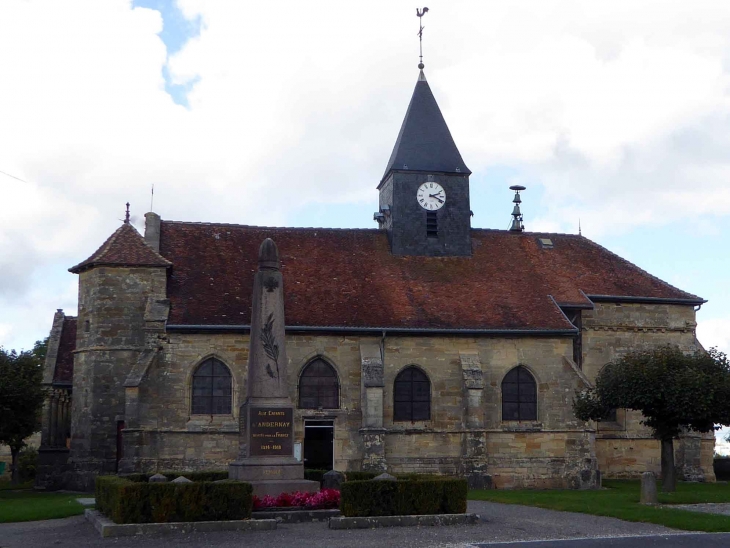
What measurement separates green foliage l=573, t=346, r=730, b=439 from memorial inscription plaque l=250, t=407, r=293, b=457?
11.9 m

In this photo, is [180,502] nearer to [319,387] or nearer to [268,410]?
[268,410]

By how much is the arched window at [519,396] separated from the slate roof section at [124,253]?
12.5 metres

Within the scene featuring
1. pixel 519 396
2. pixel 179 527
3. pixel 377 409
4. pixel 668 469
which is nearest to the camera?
pixel 179 527

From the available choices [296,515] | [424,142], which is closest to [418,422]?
[424,142]

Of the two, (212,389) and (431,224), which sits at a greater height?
(431,224)

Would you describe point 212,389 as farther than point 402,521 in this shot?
Yes

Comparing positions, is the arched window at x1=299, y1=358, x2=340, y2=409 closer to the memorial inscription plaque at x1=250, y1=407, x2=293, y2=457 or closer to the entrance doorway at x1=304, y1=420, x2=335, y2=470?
the entrance doorway at x1=304, y1=420, x2=335, y2=470

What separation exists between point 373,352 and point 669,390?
967 centimetres

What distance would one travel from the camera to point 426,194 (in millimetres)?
35156

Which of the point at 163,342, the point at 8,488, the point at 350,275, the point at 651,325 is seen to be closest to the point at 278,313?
the point at 163,342

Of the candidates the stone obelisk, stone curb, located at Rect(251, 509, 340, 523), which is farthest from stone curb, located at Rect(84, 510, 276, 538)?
the stone obelisk

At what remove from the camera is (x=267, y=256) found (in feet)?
65.0

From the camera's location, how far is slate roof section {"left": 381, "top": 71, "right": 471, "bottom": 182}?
35.5m

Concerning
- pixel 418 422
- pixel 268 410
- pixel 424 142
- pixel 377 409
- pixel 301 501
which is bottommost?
pixel 301 501
